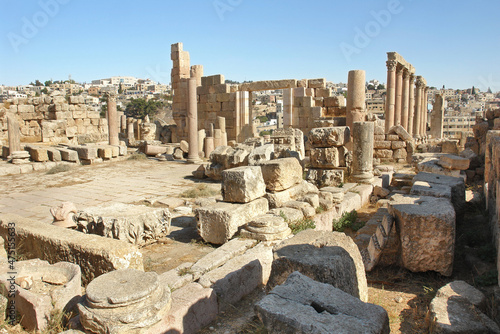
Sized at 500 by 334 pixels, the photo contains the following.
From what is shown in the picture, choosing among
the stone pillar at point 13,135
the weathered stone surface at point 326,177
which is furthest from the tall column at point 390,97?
the stone pillar at point 13,135

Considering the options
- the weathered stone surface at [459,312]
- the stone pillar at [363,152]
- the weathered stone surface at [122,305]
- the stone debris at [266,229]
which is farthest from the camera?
the stone pillar at [363,152]

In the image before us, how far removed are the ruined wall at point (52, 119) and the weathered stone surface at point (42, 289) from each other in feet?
54.1

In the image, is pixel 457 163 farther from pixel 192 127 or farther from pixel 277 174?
pixel 192 127

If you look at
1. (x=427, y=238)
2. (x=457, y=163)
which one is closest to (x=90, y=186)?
(x=427, y=238)

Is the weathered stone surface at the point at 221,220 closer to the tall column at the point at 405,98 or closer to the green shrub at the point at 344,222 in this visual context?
the green shrub at the point at 344,222

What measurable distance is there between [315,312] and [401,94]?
1968cm

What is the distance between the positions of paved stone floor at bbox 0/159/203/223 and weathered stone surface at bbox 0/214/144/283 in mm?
2207

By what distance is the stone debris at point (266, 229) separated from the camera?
15.1ft

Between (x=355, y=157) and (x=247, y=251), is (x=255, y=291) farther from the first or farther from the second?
(x=355, y=157)

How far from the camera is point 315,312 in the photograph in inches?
93.4

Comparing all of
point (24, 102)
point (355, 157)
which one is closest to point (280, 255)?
point (355, 157)

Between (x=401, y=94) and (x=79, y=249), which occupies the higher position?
(x=401, y=94)

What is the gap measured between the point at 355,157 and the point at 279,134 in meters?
2.28

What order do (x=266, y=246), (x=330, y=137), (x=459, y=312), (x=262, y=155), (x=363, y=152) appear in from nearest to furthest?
(x=459, y=312) → (x=266, y=246) → (x=330, y=137) → (x=363, y=152) → (x=262, y=155)
